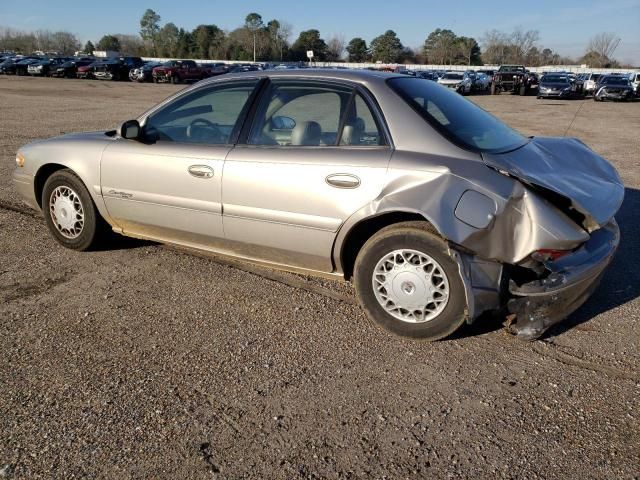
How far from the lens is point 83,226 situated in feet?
16.1

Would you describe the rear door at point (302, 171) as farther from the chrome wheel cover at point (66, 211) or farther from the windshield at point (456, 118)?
the chrome wheel cover at point (66, 211)

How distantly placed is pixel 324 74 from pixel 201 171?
1.13 metres

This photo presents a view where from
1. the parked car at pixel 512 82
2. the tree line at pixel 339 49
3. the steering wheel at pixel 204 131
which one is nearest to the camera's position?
the steering wheel at pixel 204 131

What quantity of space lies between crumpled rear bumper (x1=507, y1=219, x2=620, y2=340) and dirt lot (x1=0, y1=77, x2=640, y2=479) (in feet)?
0.66

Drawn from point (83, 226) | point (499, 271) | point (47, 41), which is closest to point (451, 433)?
point (499, 271)

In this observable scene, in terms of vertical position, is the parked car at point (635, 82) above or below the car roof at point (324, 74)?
below

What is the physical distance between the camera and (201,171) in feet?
13.5

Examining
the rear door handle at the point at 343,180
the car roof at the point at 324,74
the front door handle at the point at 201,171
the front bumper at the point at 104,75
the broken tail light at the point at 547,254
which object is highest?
the car roof at the point at 324,74

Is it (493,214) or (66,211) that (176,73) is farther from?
(493,214)

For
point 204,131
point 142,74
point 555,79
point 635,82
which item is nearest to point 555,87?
point 555,79

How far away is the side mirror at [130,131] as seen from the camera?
4.41m

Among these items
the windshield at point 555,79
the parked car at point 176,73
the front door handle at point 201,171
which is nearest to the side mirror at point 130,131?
the front door handle at point 201,171

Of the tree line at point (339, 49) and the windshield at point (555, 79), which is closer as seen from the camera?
the windshield at point (555, 79)

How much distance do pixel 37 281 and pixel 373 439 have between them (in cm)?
308
